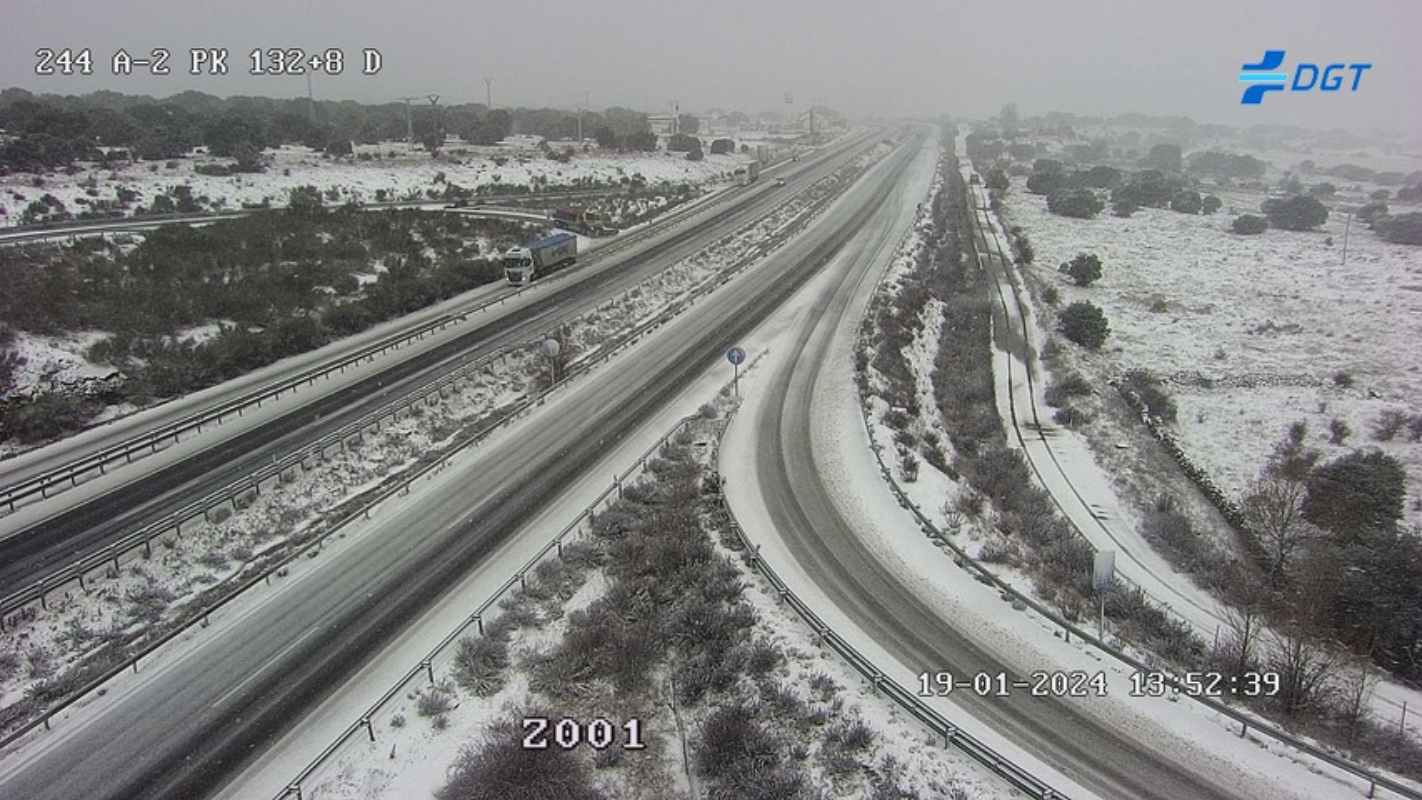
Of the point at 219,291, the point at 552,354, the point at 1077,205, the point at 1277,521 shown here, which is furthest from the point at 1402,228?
the point at 219,291

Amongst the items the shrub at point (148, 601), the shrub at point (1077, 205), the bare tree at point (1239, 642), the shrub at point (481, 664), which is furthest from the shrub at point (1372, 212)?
the shrub at point (148, 601)

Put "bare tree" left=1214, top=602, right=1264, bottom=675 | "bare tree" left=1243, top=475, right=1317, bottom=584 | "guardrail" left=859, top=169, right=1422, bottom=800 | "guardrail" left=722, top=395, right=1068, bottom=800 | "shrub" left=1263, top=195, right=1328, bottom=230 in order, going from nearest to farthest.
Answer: "guardrail" left=859, top=169, right=1422, bottom=800, "guardrail" left=722, top=395, right=1068, bottom=800, "bare tree" left=1214, top=602, right=1264, bottom=675, "bare tree" left=1243, top=475, right=1317, bottom=584, "shrub" left=1263, top=195, right=1328, bottom=230

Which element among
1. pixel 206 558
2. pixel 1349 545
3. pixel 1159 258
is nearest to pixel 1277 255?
pixel 1159 258

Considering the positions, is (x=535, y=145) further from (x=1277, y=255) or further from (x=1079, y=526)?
(x=1079, y=526)

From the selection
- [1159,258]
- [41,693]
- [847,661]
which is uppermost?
[1159,258]

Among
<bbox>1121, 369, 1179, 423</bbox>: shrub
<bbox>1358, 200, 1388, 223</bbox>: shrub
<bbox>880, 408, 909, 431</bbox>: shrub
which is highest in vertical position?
<bbox>1358, 200, 1388, 223</bbox>: shrub

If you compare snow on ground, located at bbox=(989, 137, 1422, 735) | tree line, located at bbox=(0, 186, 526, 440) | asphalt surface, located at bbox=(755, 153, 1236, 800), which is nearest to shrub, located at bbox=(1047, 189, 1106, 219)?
snow on ground, located at bbox=(989, 137, 1422, 735)

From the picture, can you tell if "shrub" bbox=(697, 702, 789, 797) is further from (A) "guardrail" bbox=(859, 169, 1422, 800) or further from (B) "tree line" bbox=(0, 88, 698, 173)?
(B) "tree line" bbox=(0, 88, 698, 173)

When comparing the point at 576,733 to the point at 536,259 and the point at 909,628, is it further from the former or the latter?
the point at 536,259
